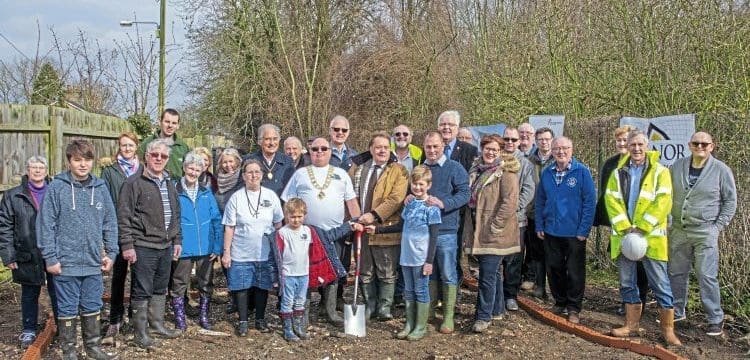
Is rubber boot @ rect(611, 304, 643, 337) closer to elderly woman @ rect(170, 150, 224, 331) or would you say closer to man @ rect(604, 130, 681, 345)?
man @ rect(604, 130, 681, 345)

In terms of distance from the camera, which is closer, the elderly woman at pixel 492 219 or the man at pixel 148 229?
the man at pixel 148 229

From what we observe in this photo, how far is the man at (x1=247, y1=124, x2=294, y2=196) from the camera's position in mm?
6301

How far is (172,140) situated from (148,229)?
5.58 ft

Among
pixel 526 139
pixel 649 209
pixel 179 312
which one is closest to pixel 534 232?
pixel 526 139

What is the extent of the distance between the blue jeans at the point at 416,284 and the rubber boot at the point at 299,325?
0.95m

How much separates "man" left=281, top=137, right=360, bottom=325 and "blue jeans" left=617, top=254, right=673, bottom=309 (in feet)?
7.89

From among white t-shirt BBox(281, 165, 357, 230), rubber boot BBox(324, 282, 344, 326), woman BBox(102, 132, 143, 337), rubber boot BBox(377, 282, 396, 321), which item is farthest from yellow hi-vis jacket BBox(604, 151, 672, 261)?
woman BBox(102, 132, 143, 337)

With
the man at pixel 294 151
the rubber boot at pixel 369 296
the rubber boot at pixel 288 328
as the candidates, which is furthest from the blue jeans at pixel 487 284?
the man at pixel 294 151

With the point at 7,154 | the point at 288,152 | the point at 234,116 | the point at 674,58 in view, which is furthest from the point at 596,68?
the point at 234,116

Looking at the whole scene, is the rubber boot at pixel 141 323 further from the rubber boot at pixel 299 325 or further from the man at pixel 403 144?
the man at pixel 403 144

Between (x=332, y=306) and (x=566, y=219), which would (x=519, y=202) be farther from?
(x=332, y=306)

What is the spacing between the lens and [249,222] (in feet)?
19.3

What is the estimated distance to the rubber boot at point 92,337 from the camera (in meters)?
5.21

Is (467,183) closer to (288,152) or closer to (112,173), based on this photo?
(288,152)
